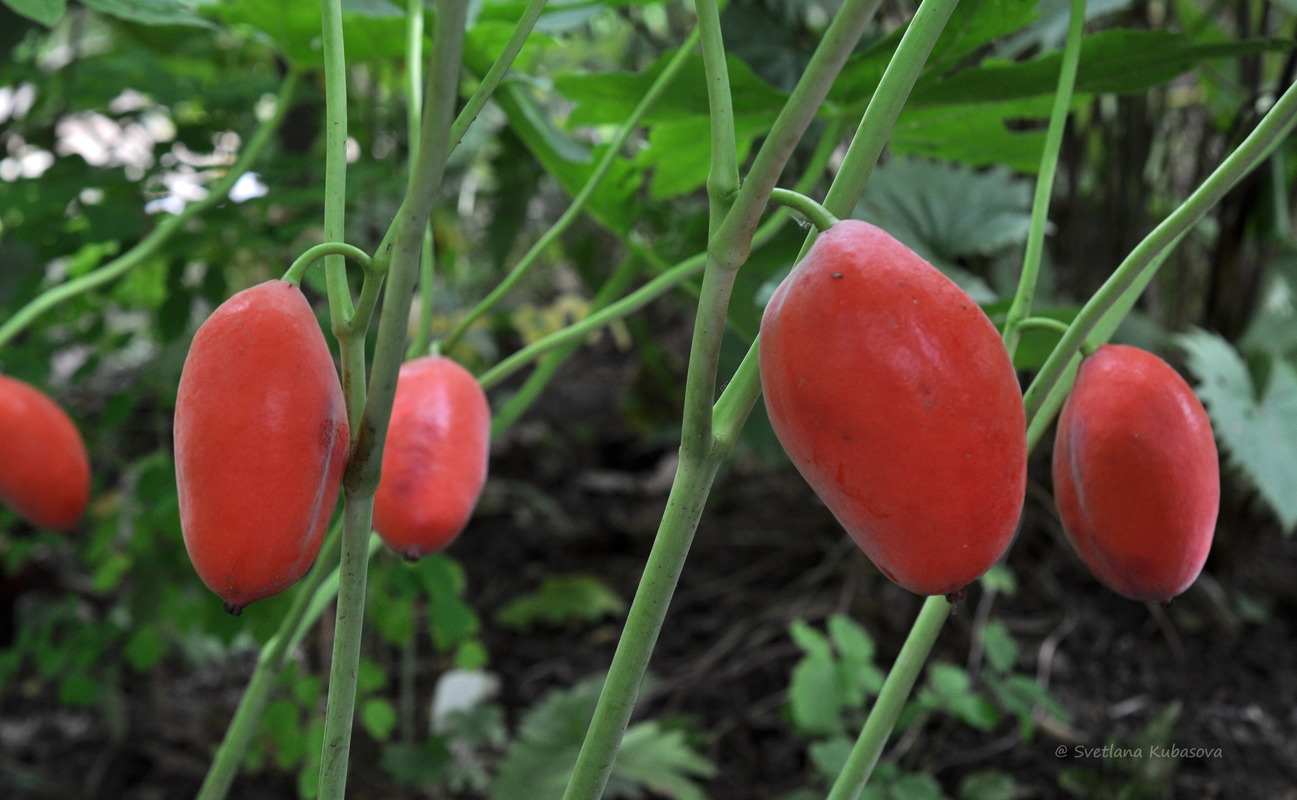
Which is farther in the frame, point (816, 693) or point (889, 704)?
point (816, 693)

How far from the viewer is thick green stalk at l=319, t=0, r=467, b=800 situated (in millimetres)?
212

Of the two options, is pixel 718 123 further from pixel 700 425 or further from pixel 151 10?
pixel 151 10

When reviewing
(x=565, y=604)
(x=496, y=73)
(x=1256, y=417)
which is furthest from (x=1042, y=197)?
(x=565, y=604)

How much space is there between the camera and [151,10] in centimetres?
56

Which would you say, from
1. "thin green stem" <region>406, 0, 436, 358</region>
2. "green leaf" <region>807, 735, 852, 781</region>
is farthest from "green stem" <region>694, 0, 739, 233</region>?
"green leaf" <region>807, 735, 852, 781</region>

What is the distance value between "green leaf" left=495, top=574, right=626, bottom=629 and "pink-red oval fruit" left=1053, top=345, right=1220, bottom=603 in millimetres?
1081

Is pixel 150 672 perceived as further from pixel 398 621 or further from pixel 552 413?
pixel 552 413

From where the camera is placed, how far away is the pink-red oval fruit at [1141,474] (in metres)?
0.32

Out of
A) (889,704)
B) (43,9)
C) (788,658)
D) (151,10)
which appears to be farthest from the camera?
(788,658)

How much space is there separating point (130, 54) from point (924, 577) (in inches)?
36.5

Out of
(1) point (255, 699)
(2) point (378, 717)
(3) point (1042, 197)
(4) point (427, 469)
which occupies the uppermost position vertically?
(3) point (1042, 197)

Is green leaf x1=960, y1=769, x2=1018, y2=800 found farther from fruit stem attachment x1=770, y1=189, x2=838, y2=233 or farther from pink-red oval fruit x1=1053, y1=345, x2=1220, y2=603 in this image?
fruit stem attachment x1=770, y1=189, x2=838, y2=233

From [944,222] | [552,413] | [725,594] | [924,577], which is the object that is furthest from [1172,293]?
[924,577]

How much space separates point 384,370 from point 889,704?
0.68 feet
